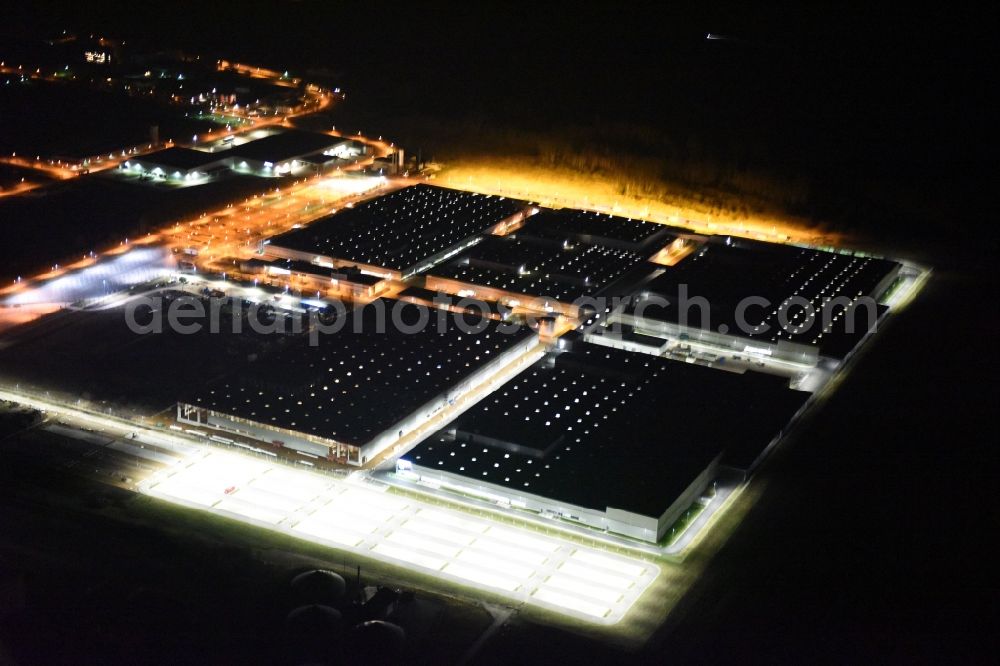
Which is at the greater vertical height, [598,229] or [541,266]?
[598,229]

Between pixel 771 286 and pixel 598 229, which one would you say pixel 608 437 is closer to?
pixel 771 286

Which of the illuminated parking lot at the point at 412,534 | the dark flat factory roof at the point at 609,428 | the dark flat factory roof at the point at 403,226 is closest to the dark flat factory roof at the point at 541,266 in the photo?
the dark flat factory roof at the point at 403,226

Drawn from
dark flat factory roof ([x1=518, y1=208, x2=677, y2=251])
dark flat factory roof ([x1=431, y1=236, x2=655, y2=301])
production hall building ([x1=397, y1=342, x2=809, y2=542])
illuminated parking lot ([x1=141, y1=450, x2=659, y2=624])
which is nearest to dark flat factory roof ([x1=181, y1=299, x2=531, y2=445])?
production hall building ([x1=397, y1=342, x2=809, y2=542])

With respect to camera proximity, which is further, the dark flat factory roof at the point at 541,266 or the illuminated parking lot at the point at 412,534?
the dark flat factory roof at the point at 541,266

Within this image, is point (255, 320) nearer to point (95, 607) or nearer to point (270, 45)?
point (95, 607)
